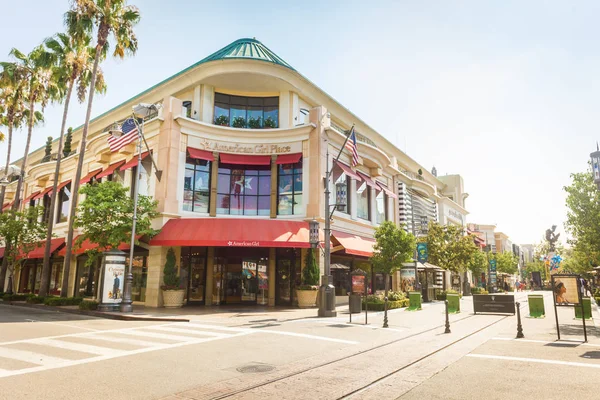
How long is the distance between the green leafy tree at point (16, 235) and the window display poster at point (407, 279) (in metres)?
25.6

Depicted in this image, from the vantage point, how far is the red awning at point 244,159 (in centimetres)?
2427

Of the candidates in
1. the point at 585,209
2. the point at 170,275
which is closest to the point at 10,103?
the point at 170,275

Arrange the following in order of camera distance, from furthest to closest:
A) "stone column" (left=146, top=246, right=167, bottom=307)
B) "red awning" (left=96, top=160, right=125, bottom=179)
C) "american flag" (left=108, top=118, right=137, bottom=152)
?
"red awning" (left=96, top=160, right=125, bottom=179) → "american flag" (left=108, top=118, right=137, bottom=152) → "stone column" (left=146, top=246, right=167, bottom=307)

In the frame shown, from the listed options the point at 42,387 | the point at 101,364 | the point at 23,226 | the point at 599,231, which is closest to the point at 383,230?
the point at 599,231

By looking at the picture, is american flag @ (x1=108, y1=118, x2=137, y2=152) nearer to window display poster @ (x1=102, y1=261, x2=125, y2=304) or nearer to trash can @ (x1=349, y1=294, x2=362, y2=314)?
window display poster @ (x1=102, y1=261, x2=125, y2=304)

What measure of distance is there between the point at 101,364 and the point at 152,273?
15252mm

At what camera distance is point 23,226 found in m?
29.2

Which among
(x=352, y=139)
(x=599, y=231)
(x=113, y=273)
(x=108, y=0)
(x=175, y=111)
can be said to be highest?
(x=108, y=0)

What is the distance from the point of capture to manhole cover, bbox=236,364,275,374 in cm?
768

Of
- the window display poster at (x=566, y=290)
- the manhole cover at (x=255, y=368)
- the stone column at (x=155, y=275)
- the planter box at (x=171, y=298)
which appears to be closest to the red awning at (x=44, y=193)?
the stone column at (x=155, y=275)

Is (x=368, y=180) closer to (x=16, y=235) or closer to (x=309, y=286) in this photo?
(x=309, y=286)

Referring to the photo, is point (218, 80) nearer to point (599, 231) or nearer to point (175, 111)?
point (175, 111)

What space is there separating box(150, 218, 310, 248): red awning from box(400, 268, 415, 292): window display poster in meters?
9.51

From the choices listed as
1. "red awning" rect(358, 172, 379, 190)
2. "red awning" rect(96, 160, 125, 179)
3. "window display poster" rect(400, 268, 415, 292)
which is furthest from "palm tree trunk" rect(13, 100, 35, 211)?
"window display poster" rect(400, 268, 415, 292)
